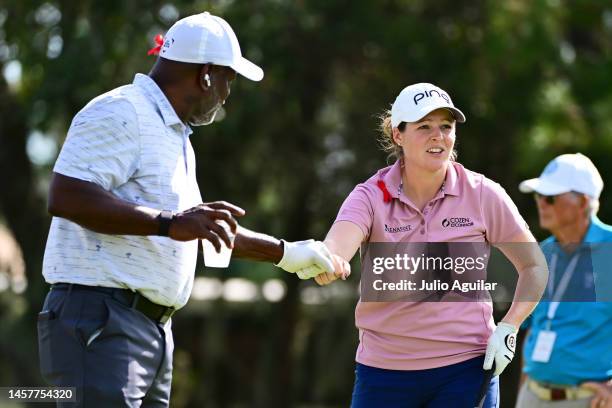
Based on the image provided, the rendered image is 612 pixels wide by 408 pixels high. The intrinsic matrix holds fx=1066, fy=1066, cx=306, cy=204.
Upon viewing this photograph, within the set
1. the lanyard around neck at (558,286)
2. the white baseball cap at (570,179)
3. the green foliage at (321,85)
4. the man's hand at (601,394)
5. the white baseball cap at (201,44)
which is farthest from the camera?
the green foliage at (321,85)

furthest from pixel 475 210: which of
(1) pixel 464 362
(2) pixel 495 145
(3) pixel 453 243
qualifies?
(2) pixel 495 145

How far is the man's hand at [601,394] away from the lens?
5738 millimetres

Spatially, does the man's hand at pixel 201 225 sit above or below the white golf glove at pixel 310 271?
above

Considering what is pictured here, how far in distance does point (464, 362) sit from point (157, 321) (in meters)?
1.36

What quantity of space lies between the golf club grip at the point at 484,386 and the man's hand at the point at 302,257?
824 millimetres

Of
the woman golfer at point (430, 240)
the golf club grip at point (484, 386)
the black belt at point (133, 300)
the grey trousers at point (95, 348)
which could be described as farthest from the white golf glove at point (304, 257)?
the golf club grip at point (484, 386)

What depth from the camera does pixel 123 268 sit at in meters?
4.09

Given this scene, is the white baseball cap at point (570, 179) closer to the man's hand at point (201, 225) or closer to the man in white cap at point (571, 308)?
the man in white cap at point (571, 308)

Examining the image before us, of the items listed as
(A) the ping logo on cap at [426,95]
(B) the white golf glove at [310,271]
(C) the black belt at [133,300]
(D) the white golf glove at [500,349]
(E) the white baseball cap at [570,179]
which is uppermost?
(A) the ping logo on cap at [426,95]

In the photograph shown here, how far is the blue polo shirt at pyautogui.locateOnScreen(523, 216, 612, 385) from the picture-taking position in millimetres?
5863

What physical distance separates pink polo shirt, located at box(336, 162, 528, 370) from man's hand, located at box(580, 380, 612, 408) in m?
1.33

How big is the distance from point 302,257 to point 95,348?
98cm

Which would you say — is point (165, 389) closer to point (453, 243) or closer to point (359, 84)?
point (453, 243)

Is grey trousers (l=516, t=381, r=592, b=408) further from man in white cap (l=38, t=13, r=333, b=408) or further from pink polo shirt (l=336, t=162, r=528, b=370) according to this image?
man in white cap (l=38, t=13, r=333, b=408)
